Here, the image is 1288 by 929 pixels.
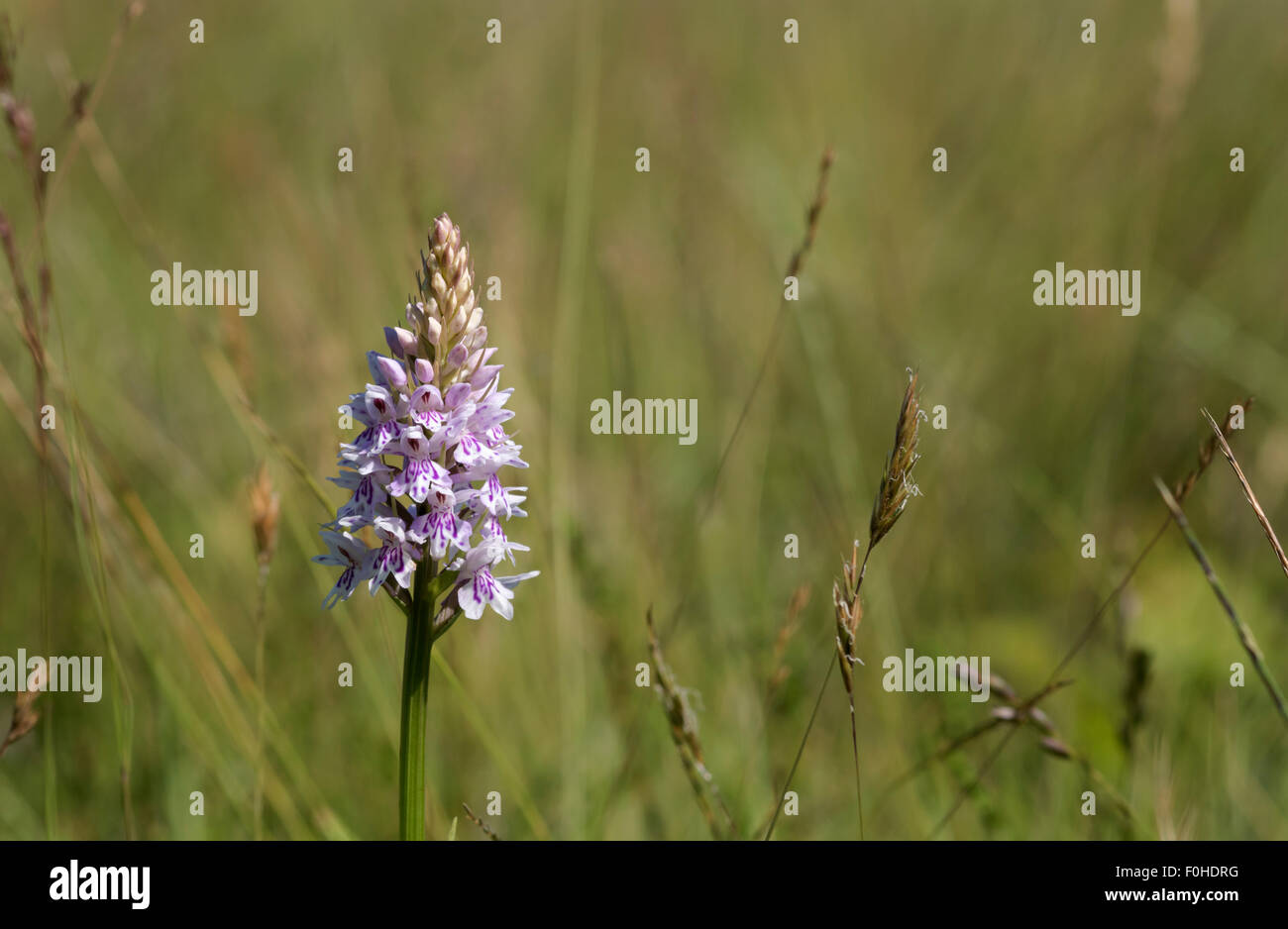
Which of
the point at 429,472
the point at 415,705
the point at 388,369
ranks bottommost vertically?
the point at 415,705

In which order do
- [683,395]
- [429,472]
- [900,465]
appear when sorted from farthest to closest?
[683,395]
[900,465]
[429,472]

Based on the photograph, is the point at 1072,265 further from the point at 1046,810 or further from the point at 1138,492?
the point at 1046,810

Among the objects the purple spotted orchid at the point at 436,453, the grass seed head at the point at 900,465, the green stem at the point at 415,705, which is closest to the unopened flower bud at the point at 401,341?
the purple spotted orchid at the point at 436,453

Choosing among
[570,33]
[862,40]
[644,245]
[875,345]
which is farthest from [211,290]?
[862,40]

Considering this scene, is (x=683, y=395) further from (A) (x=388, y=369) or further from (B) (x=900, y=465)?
(A) (x=388, y=369)

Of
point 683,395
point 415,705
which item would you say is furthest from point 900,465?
point 683,395

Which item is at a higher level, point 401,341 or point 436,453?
point 401,341
